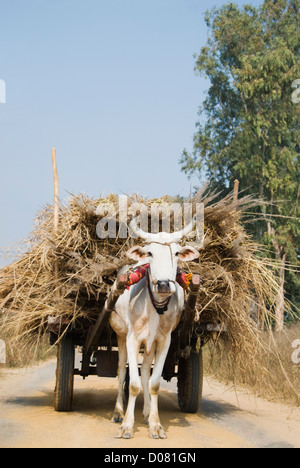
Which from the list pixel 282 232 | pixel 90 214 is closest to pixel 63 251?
pixel 90 214

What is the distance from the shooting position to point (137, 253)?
5637mm

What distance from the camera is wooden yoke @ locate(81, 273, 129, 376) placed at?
548 centimetres

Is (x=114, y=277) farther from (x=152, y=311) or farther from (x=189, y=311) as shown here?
(x=189, y=311)

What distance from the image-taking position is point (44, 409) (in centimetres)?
722

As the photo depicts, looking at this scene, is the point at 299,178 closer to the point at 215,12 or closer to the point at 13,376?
the point at 215,12

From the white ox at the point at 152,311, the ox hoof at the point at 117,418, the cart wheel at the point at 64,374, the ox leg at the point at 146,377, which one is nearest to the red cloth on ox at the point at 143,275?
the white ox at the point at 152,311

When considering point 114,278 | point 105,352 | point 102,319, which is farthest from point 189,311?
point 105,352

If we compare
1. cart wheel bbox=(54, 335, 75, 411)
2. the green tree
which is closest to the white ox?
cart wheel bbox=(54, 335, 75, 411)

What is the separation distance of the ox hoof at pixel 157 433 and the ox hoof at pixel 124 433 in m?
0.19

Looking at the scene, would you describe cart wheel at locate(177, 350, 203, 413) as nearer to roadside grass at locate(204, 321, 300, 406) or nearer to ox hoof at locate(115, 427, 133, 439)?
roadside grass at locate(204, 321, 300, 406)

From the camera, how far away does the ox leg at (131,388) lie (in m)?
5.46

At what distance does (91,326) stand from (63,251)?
0.91 m
